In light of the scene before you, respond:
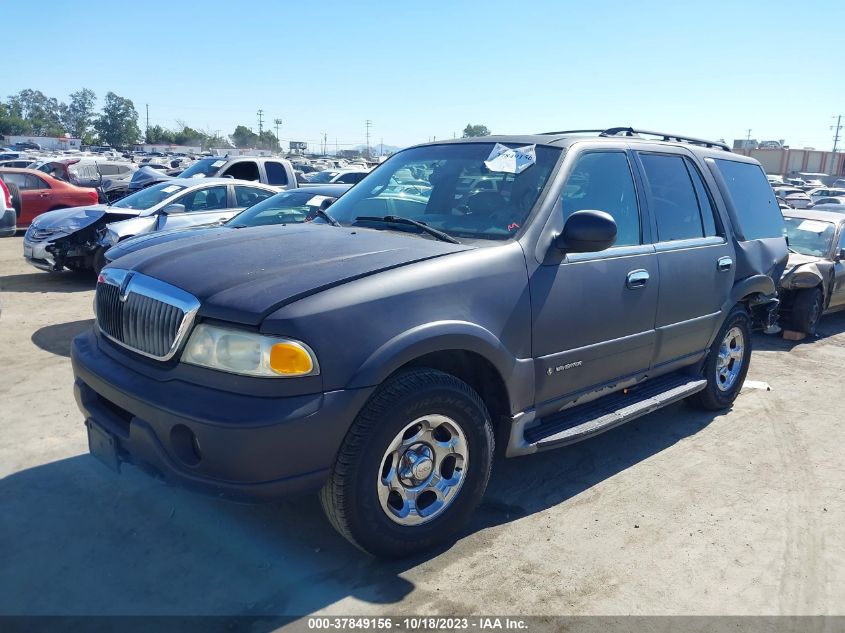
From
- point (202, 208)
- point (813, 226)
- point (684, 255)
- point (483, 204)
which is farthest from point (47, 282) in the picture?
point (813, 226)

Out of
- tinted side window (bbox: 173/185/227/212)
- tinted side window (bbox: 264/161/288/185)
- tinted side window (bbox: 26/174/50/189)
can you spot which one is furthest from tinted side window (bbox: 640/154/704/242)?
tinted side window (bbox: 26/174/50/189)

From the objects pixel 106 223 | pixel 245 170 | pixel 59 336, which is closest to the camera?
pixel 59 336

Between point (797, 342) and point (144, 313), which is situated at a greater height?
point (144, 313)

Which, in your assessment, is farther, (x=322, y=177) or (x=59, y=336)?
(x=322, y=177)

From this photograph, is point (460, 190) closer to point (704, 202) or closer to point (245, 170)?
point (704, 202)

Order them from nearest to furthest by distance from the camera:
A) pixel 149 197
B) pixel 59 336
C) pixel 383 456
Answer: pixel 383 456 → pixel 59 336 → pixel 149 197

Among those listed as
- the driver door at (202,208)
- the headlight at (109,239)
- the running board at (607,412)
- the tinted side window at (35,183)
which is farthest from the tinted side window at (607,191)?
the tinted side window at (35,183)

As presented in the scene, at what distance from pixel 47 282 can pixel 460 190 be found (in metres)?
8.17

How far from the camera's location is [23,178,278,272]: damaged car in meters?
9.00

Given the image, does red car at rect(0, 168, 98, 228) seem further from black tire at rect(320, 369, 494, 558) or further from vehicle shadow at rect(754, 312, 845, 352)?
black tire at rect(320, 369, 494, 558)

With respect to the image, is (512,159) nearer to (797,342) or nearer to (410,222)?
(410,222)

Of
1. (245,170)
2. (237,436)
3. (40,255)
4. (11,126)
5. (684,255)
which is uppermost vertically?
(11,126)

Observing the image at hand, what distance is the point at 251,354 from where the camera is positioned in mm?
2656

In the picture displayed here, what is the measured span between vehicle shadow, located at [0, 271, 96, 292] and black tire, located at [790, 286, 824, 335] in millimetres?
9261
